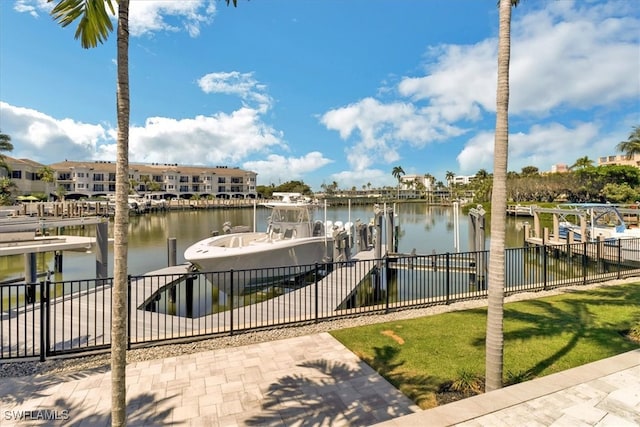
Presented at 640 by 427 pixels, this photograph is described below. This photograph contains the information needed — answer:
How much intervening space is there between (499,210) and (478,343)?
316cm

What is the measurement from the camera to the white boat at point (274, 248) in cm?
1286

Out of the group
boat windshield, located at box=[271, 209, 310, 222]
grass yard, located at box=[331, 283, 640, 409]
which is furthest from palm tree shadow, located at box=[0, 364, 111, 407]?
boat windshield, located at box=[271, 209, 310, 222]

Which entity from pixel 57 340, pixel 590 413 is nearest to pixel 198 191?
pixel 57 340

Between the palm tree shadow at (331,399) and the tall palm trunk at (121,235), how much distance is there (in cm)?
177

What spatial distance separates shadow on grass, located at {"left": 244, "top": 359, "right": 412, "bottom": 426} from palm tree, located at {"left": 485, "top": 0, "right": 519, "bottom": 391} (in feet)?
4.38

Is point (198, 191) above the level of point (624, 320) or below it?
above

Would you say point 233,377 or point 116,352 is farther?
point 233,377

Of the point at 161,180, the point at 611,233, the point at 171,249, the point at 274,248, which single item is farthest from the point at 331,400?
the point at 161,180

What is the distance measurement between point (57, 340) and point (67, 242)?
8092mm

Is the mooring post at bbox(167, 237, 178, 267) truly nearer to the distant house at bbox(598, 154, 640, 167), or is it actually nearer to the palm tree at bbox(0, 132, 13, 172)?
the palm tree at bbox(0, 132, 13, 172)

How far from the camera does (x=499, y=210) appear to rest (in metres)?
4.50

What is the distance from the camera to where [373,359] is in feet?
18.9

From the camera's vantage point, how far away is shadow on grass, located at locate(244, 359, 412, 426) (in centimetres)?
409

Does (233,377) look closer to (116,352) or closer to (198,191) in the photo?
(116,352)
